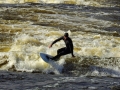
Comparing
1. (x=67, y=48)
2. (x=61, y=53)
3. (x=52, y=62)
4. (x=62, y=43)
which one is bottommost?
(x=62, y=43)

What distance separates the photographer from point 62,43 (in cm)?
2023

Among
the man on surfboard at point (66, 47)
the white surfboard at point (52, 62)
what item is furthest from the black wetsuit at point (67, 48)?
the white surfboard at point (52, 62)

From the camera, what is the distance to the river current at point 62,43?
14977mm

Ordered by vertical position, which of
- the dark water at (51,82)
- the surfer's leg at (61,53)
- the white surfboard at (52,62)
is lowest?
the dark water at (51,82)

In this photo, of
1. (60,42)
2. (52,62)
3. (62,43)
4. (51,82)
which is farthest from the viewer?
(60,42)

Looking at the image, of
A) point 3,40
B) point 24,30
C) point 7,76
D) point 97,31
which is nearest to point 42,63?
point 7,76

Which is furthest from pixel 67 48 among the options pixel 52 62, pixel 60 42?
pixel 60 42

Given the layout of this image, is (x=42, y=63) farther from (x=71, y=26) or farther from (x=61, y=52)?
(x=71, y=26)

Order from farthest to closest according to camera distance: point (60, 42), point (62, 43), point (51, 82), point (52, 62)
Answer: point (60, 42), point (62, 43), point (52, 62), point (51, 82)

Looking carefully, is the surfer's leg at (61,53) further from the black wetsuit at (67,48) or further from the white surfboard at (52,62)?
the white surfboard at (52,62)

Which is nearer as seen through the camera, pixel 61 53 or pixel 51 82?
pixel 51 82

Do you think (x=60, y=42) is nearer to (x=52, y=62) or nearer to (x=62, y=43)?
(x=62, y=43)

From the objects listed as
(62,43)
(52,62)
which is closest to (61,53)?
(52,62)

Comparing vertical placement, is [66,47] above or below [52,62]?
above
